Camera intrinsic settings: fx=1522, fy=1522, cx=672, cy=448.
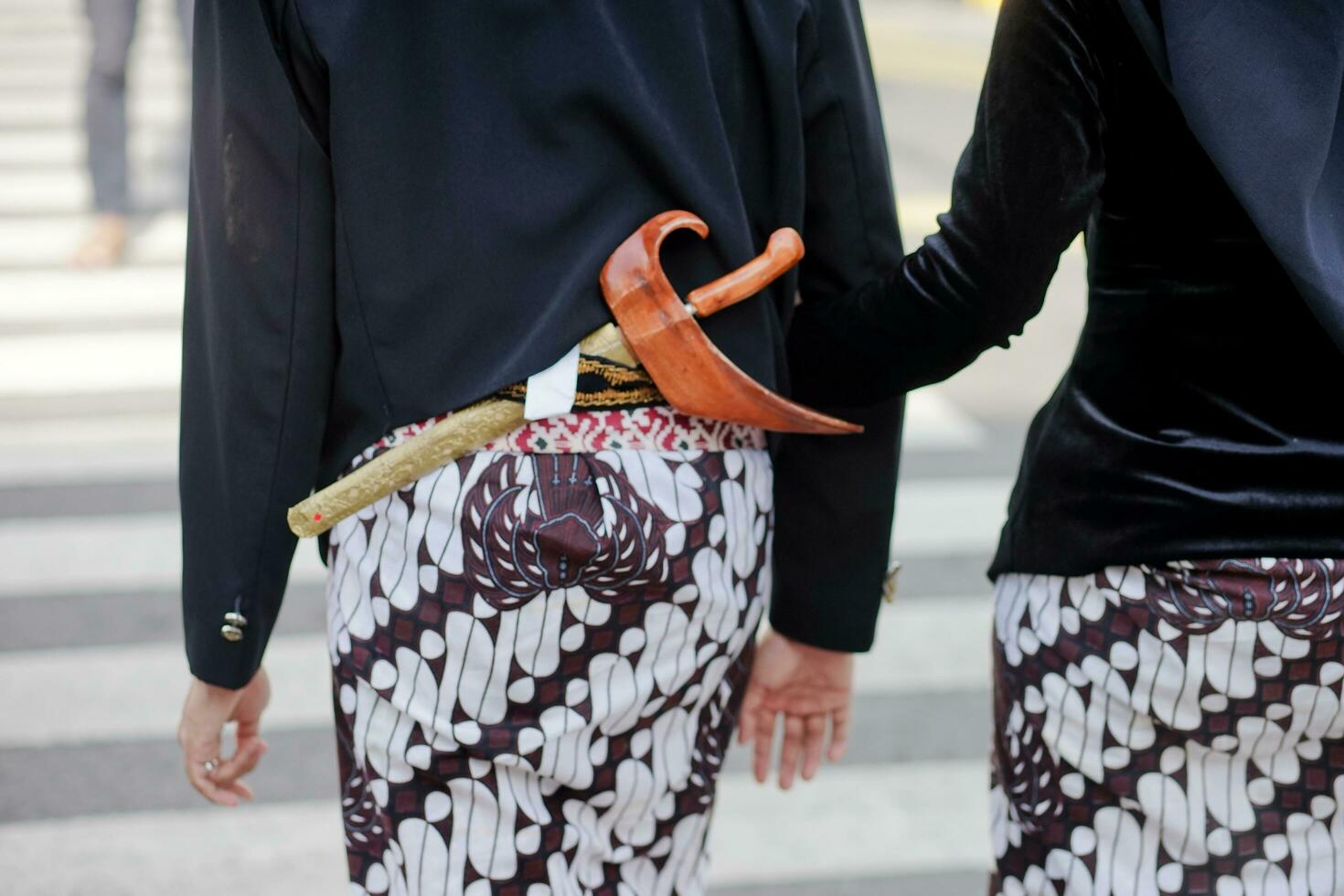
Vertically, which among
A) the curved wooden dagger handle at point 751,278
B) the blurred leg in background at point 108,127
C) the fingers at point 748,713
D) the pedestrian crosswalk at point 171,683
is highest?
the curved wooden dagger handle at point 751,278

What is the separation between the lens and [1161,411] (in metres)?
1.44

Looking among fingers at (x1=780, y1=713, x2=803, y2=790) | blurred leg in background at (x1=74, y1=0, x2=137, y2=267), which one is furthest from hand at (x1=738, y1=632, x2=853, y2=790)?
blurred leg in background at (x1=74, y1=0, x2=137, y2=267)

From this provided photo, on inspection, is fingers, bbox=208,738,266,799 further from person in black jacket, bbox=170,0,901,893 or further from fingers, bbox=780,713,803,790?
fingers, bbox=780,713,803,790

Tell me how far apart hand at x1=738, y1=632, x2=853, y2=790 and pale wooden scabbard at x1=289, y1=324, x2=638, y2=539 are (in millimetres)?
521

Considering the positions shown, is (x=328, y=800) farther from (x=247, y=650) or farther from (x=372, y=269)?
(x=372, y=269)

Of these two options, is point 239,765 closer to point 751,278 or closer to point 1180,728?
point 751,278

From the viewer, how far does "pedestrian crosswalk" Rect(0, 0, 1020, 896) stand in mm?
2869

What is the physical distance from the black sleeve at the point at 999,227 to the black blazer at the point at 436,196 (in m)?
0.10

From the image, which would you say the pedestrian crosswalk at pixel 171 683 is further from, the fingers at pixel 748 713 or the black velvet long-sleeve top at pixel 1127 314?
the black velvet long-sleeve top at pixel 1127 314

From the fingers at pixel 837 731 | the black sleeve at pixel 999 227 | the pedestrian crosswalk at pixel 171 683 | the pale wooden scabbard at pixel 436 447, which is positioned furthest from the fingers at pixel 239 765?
the pedestrian crosswalk at pixel 171 683

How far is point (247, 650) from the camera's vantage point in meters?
1.57

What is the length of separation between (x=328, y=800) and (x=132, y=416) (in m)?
2.31

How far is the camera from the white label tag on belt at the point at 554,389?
4.52 ft

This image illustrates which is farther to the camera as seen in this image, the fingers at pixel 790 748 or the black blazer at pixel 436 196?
the fingers at pixel 790 748
